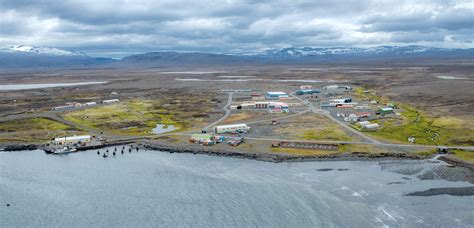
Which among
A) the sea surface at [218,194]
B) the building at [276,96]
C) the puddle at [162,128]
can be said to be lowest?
the sea surface at [218,194]

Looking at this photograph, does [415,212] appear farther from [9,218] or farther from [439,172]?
[9,218]

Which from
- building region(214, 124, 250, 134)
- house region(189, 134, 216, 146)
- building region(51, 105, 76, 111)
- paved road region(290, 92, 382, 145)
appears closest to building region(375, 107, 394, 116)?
paved road region(290, 92, 382, 145)

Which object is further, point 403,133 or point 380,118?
point 380,118

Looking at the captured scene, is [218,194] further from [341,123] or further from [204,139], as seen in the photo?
[341,123]

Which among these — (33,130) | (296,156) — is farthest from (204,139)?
(33,130)

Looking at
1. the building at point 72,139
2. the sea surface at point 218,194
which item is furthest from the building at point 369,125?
the building at point 72,139

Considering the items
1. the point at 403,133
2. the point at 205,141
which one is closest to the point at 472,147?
the point at 403,133

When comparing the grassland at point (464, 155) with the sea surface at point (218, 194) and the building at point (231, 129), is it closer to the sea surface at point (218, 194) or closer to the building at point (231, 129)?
the sea surface at point (218, 194)
